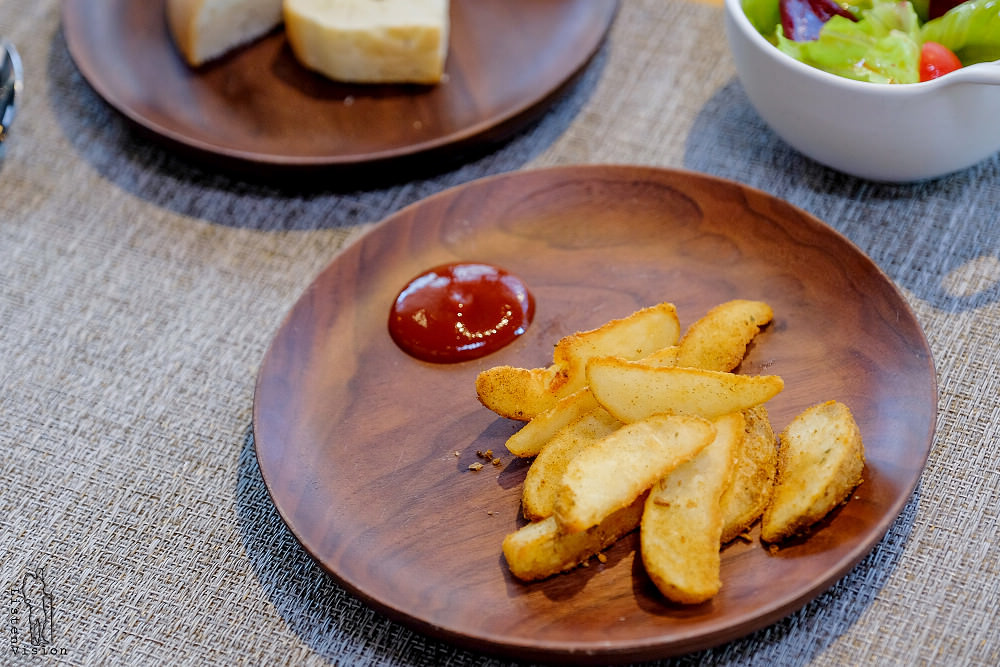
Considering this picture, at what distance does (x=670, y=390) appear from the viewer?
6.07 feet

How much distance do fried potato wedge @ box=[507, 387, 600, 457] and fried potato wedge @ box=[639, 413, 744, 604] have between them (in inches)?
10.0

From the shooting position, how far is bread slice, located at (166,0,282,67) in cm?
309

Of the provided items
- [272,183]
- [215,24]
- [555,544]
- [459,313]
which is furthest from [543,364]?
[215,24]

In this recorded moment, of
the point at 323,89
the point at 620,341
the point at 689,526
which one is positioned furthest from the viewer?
the point at 323,89

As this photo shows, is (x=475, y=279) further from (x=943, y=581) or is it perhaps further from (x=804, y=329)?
(x=943, y=581)

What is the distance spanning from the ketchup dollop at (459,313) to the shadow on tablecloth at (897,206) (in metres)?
0.85

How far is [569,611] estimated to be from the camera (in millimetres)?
1769

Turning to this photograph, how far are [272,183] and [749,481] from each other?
176 centimetres

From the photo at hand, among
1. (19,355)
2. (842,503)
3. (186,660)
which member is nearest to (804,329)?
(842,503)

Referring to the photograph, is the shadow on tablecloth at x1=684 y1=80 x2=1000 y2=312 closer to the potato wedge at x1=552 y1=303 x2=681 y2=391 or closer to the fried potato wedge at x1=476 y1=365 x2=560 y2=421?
the potato wedge at x1=552 y1=303 x2=681 y2=391

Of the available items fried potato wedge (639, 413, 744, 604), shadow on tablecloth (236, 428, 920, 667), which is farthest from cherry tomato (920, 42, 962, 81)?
fried potato wedge (639, 413, 744, 604)

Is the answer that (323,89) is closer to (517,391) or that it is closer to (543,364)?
(543,364)

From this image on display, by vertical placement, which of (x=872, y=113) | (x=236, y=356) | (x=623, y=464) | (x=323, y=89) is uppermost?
(x=872, y=113)

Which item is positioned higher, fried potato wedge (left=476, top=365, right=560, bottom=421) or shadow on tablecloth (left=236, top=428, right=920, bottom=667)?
fried potato wedge (left=476, top=365, right=560, bottom=421)
